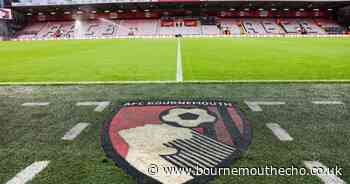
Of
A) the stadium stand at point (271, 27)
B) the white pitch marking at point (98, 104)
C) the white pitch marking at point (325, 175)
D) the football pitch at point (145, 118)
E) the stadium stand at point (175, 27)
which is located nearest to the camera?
the white pitch marking at point (325, 175)

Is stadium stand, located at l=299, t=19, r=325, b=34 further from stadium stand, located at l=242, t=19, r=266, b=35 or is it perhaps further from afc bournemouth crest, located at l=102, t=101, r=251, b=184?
afc bournemouth crest, located at l=102, t=101, r=251, b=184

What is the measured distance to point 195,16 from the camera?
169 ft

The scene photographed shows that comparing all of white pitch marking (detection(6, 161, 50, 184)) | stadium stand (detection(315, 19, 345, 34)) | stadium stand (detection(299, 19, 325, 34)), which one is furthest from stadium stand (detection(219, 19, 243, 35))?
white pitch marking (detection(6, 161, 50, 184))

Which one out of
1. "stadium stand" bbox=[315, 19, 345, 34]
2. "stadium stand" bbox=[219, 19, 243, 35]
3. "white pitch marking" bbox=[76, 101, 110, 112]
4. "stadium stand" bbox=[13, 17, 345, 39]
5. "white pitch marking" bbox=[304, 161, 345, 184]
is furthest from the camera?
"stadium stand" bbox=[13, 17, 345, 39]

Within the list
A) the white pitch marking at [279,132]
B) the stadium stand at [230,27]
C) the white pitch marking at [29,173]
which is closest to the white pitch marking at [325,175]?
the white pitch marking at [279,132]

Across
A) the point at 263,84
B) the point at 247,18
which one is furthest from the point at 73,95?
the point at 247,18

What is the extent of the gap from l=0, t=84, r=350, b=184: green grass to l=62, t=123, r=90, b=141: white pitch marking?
62mm

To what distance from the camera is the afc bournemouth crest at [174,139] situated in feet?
6.21

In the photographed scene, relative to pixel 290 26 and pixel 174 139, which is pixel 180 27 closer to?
pixel 290 26

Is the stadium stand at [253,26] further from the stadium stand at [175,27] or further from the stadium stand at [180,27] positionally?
the stadium stand at [180,27]

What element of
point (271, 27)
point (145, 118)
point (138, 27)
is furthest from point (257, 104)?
point (271, 27)

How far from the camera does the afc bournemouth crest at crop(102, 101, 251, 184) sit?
189cm

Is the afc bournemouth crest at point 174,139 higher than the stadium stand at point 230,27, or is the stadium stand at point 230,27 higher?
the afc bournemouth crest at point 174,139

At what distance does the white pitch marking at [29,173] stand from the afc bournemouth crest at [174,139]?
48 centimetres
